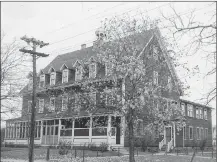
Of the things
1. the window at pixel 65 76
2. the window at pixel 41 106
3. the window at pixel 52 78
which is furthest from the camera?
the window at pixel 52 78

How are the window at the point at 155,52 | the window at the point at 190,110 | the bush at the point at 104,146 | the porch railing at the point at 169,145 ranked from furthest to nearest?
the window at the point at 190,110 → the porch railing at the point at 169,145 → the bush at the point at 104,146 → the window at the point at 155,52

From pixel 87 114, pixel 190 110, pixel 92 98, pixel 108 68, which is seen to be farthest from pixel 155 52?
pixel 190 110

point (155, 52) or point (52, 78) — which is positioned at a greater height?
point (52, 78)

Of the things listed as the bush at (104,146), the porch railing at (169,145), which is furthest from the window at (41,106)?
the porch railing at (169,145)

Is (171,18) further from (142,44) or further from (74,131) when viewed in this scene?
(74,131)

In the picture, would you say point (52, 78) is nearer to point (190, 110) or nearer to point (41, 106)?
point (41, 106)

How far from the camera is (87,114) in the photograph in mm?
30750

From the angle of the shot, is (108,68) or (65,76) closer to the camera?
(108,68)

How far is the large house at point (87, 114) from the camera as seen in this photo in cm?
1986

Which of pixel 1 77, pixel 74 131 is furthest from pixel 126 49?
pixel 74 131

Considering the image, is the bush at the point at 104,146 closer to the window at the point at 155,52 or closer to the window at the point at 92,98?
the window at the point at 92,98

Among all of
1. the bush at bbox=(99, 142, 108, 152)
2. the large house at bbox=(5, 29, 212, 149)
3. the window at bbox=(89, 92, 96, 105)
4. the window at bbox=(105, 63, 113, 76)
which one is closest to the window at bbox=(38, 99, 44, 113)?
the large house at bbox=(5, 29, 212, 149)

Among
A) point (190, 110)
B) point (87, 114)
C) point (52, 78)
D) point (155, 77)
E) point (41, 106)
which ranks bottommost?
point (87, 114)

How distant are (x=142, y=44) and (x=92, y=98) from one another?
4.54 metres
